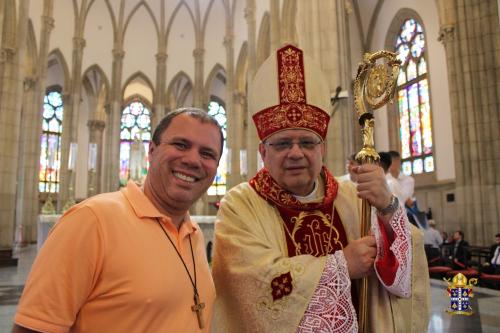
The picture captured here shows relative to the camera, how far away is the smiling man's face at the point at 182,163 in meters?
1.22

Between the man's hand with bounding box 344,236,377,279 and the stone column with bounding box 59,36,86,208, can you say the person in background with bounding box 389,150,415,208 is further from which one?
the stone column with bounding box 59,36,86,208

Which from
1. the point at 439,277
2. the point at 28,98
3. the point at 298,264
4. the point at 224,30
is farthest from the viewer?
the point at 224,30

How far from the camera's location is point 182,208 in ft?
4.11

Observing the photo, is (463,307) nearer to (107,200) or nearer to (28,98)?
(107,200)

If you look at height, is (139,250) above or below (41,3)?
below

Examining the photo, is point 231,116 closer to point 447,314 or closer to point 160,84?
point 160,84

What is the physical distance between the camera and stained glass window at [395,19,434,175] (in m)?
15.4

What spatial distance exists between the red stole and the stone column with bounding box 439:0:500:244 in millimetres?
10751

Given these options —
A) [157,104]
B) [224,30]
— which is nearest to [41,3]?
[157,104]

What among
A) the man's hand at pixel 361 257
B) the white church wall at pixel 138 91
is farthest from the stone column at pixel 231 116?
the man's hand at pixel 361 257

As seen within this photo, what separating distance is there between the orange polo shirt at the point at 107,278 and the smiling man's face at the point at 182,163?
88 millimetres

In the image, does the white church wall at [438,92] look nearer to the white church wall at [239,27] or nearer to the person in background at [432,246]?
the person in background at [432,246]

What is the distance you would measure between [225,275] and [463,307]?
9.72ft

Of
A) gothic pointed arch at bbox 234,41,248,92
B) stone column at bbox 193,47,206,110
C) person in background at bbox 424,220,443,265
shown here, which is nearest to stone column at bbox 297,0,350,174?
person in background at bbox 424,220,443,265
